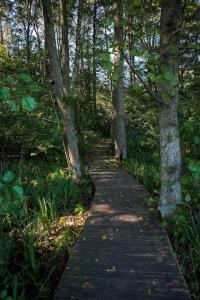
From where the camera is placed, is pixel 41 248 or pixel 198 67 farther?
pixel 198 67

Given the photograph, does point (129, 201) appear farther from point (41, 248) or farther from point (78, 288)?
point (78, 288)

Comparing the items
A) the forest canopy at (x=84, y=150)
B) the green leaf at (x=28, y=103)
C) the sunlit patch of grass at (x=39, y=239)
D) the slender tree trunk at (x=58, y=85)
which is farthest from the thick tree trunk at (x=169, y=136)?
the slender tree trunk at (x=58, y=85)

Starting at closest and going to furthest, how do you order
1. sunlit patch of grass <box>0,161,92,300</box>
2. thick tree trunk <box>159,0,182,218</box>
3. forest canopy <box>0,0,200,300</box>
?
1. forest canopy <box>0,0,200,300</box>
2. sunlit patch of grass <box>0,161,92,300</box>
3. thick tree trunk <box>159,0,182,218</box>

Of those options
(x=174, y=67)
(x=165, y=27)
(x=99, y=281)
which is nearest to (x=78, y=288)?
(x=99, y=281)

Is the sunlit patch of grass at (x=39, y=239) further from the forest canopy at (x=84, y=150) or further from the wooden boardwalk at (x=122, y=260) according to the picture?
the wooden boardwalk at (x=122, y=260)

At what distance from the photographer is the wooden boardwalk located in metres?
2.57

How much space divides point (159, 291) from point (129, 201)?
243cm

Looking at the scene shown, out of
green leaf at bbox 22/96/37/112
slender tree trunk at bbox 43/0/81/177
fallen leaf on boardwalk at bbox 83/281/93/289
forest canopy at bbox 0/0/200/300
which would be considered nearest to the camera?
green leaf at bbox 22/96/37/112

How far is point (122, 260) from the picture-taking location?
10.1ft

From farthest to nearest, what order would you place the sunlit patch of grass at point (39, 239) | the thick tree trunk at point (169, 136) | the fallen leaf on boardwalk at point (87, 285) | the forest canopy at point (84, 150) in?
the thick tree trunk at point (169, 136)
the sunlit patch of grass at point (39, 239)
the fallen leaf on boardwalk at point (87, 285)
the forest canopy at point (84, 150)

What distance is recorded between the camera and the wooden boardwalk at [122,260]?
2.57 metres

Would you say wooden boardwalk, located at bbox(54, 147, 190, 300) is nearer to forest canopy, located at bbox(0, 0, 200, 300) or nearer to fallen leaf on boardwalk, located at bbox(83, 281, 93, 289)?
fallen leaf on boardwalk, located at bbox(83, 281, 93, 289)

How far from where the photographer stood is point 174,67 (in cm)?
382

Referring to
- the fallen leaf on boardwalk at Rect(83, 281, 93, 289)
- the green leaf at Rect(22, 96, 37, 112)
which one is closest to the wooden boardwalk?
the fallen leaf on boardwalk at Rect(83, 281, 93, 289)
